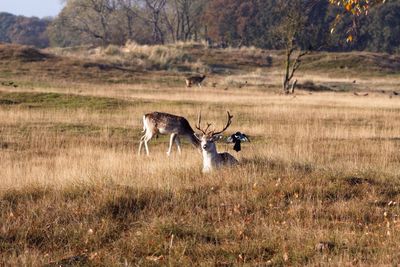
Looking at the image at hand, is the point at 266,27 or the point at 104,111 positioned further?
the point at 266,27

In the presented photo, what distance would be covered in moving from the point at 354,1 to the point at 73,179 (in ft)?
16.9

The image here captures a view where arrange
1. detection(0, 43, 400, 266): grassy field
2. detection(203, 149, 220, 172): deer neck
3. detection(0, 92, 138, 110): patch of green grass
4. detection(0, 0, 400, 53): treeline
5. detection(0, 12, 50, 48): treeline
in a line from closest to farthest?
detection(0, 43, 400, 266): grassy field, detection(203, 149, 220, 172): deer neck, detection(0, 92, 138, 110): patch of green grass, detection(0, 0, 400, 53): treeline, detection(0, 12, 50, 48): treeline

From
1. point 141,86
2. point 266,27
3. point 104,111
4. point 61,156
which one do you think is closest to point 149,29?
point 266,27

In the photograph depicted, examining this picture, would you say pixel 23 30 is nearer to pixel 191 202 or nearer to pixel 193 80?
pixel 193 80

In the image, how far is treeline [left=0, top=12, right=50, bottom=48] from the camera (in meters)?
128

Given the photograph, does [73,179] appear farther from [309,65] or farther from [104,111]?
[309,65]

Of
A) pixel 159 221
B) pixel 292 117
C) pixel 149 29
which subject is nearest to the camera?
pixel 159 221

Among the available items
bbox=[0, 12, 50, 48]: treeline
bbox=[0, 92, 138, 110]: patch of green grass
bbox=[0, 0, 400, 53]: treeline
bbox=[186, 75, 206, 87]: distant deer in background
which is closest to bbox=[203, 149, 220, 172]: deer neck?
bbox=[0, 92, 138, 110]: patch of green grass

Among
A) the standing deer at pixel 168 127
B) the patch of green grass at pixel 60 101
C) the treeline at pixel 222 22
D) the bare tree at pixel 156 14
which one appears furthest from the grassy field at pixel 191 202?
the bare tree at pixel 156 14

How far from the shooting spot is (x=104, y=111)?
76.9 ft

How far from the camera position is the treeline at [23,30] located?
128125 mm

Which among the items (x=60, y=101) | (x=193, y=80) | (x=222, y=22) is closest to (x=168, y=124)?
(x=60, y=101)

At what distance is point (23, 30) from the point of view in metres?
138

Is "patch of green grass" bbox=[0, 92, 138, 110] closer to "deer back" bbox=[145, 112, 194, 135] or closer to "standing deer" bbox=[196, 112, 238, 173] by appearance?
"deer back" bbox=[145, 112, 194, 135]
